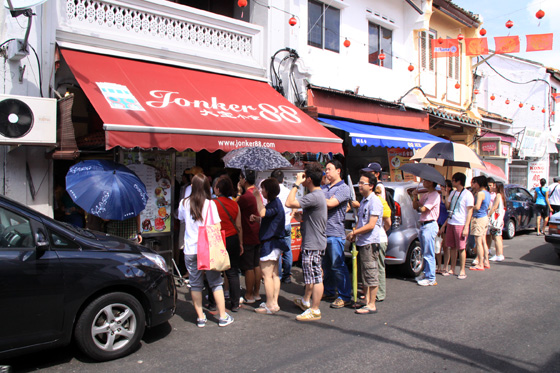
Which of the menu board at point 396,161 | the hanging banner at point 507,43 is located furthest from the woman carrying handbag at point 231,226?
the hanging banner at point 507,43

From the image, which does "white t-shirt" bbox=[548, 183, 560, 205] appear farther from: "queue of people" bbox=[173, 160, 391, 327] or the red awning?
"queue of people" bbox=[173, 160, 391, 327]

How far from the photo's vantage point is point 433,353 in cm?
441

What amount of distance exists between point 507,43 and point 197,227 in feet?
35.9

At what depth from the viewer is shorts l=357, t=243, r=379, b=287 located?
5.78 metres

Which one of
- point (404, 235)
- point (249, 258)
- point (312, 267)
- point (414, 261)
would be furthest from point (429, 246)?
point (249, 258)

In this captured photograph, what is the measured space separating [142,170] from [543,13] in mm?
9451

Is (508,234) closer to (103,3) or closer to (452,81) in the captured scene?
(452,81)

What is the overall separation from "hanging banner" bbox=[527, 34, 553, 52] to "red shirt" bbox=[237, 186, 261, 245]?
30.9 feet

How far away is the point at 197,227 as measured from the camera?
5051 mm

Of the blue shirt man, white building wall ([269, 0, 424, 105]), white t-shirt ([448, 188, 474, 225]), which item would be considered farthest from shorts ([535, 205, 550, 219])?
the blue shirt man

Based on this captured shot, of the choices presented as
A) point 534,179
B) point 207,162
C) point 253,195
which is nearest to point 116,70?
point 207,162

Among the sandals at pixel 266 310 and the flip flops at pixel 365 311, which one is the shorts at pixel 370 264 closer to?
the flip flops at pixel 365 311

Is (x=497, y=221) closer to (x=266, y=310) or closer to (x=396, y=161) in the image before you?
(x=396, y=161)

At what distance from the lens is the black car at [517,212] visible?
12.6 meters
